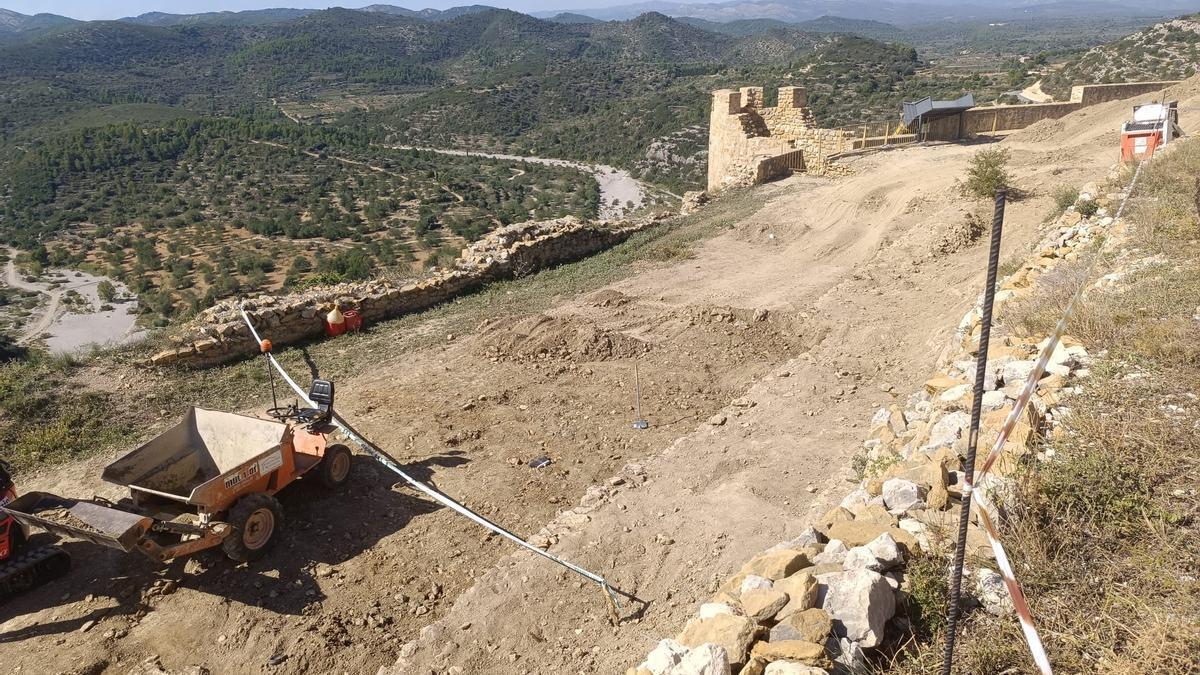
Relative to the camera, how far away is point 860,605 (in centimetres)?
344

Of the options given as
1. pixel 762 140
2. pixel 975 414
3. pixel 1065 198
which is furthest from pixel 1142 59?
pixel 975 414

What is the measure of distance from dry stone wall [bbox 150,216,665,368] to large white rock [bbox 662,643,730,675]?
9517mm

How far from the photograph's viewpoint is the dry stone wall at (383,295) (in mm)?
10508

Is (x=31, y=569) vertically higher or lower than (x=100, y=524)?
lower

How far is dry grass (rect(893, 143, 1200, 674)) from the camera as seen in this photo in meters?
3.14

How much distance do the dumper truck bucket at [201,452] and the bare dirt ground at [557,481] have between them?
69 cm

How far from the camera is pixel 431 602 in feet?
18.4

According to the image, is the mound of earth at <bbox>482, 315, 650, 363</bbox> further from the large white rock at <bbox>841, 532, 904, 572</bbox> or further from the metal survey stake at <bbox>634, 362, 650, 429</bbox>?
the large white rock at <bbox>841, 532, 904, 572</bbox>

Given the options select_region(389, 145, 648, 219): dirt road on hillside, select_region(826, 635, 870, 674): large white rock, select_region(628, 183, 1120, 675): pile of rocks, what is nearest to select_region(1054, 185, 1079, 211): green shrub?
select_region(628, 183, 1120, 675): pile of rocks

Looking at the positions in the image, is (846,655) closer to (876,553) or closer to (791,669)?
(791,669)

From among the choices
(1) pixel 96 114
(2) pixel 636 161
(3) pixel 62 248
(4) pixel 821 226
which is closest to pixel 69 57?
(1) pixel 96 114

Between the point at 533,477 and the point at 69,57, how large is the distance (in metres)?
190

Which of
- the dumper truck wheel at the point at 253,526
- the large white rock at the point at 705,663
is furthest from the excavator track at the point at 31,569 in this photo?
the large white rock at the point at 705,663

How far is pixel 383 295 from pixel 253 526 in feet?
22.2
